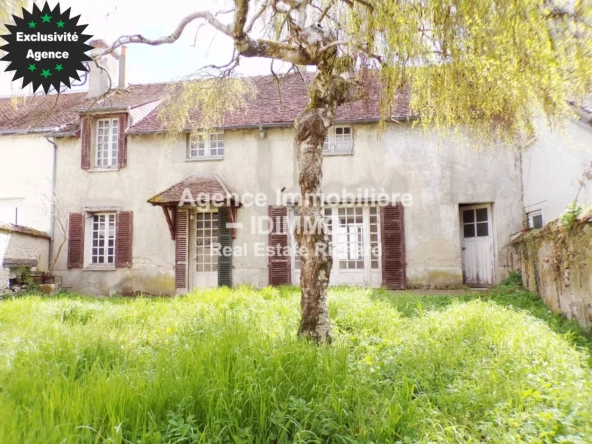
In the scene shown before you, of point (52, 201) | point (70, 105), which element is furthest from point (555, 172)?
point (70, 105)

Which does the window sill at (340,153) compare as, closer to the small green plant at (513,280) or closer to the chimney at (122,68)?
the small green plant at (513,280)

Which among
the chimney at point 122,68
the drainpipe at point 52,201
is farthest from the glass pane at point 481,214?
the drainpipe at point 52,201

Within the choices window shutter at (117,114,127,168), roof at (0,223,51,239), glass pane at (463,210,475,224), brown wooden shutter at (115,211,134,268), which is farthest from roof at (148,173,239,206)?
glass pane at (463,210,475,224)

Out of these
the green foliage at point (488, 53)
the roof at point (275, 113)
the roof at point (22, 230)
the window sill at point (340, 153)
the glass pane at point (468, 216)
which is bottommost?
the roof at point (22, 230)

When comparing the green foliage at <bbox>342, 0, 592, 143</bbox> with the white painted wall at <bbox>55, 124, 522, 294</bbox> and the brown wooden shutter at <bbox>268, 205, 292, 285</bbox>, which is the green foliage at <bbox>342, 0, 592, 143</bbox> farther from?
the brown wooden shutter at <bbox>268, 205, 292, 285</bbox>

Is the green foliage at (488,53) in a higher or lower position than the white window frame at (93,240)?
higher

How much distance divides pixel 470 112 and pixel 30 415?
3906mm

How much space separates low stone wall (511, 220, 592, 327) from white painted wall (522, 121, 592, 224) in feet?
3.73

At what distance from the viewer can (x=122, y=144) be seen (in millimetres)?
10688

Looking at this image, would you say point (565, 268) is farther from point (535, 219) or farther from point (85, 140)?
point (85, 140)

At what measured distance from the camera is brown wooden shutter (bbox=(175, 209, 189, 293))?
10.1 m

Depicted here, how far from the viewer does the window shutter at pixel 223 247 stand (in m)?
10.1

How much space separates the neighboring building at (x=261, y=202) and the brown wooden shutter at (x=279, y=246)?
0.03m

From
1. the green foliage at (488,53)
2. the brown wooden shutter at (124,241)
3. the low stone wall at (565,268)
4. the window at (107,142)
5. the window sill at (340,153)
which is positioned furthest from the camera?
the window at (107,142)
